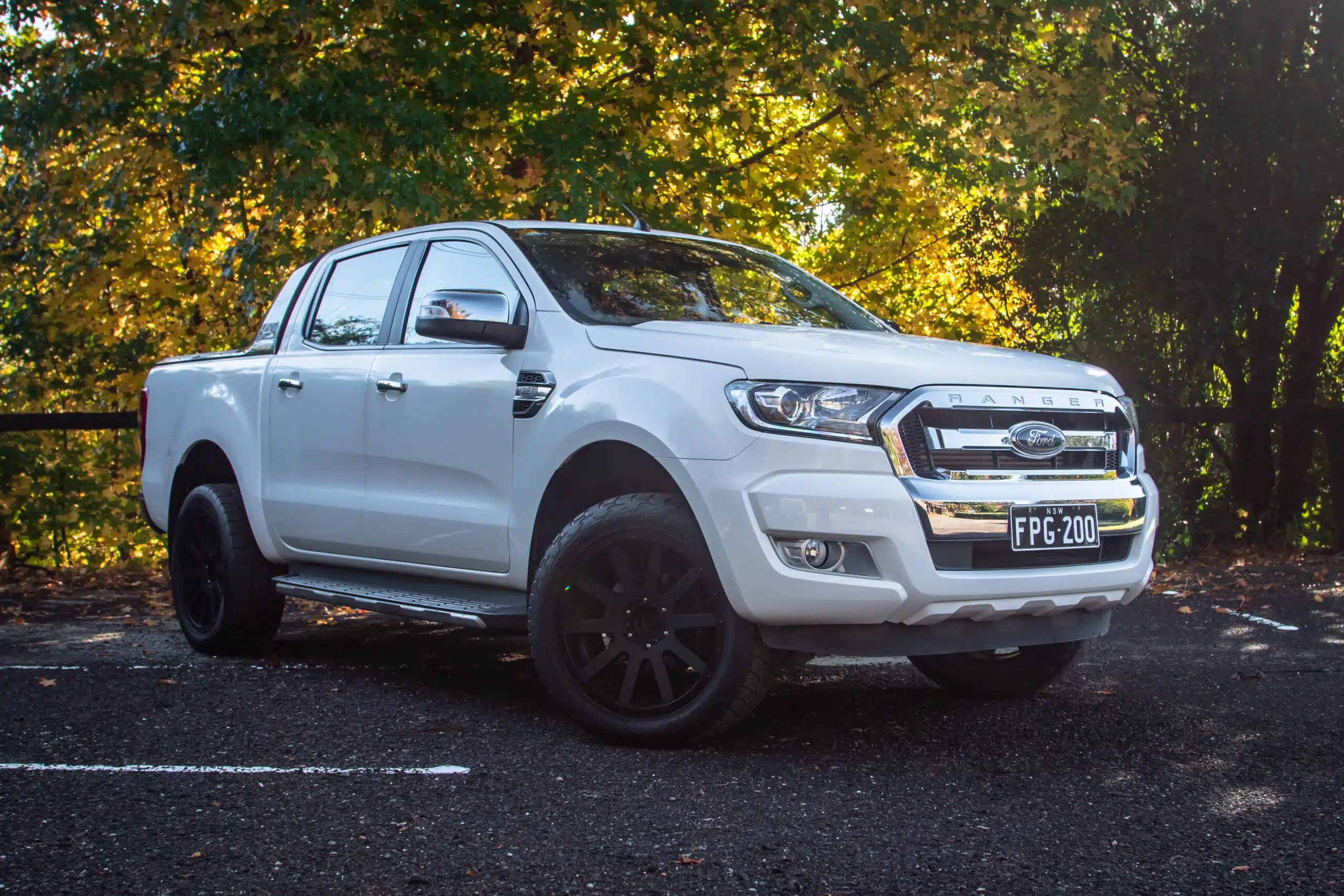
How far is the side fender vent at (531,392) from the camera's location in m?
5.00

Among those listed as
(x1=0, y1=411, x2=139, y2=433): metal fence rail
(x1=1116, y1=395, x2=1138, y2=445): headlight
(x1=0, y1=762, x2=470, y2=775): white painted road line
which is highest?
(x1=1116, y1=395, x2=1138, y2=445): headlight

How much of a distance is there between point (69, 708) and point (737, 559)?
290 centimetres

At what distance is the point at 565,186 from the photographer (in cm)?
970

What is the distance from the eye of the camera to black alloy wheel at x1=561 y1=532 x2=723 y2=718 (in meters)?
4.52

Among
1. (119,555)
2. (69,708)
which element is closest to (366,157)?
(69,708)

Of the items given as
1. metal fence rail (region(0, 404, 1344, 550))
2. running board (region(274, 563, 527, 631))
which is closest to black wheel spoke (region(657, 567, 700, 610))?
running board (region(274, 563, 527, 631))

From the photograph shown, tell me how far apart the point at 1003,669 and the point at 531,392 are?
7.27ft

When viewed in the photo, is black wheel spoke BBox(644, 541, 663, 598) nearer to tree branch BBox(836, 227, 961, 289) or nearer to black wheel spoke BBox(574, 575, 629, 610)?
black wheel spoke BBox(574, 575, 629, 610)

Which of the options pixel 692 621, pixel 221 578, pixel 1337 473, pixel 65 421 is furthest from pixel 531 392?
pixel 1337 473

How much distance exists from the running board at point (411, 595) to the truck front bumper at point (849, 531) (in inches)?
40.6

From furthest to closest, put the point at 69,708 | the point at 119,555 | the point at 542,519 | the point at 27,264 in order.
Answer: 1. the point at 119,555
2. the point at 27,264
3. the point at 69,708
4. the point at 542,519

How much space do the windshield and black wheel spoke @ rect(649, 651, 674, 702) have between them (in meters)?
1.27

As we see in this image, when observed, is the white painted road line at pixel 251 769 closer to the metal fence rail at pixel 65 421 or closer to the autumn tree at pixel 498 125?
the autumn tree at pixel 498 125

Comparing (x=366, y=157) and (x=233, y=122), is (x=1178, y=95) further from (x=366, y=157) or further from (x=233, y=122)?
(x=233, y=122)
